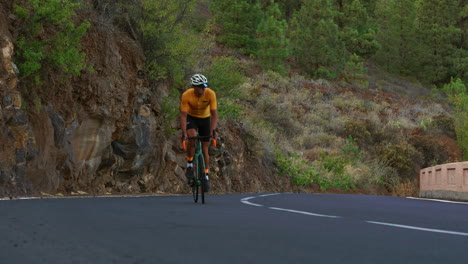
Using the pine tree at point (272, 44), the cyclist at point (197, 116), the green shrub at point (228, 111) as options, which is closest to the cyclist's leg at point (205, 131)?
the cyclist at point (197, 116)

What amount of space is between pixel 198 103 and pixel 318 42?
45.1 m

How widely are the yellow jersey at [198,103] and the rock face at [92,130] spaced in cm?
438

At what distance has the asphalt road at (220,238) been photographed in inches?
190

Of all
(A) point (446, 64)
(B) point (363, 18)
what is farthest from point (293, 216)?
(A) point (446, 64)

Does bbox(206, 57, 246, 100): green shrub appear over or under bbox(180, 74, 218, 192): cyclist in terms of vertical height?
over

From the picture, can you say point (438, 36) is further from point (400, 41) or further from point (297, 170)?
point (297, 170)

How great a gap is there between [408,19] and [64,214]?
70960 millimetres

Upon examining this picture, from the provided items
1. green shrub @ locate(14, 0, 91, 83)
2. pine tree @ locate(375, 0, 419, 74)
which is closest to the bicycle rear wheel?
green shrub @ locate(14, 0, 91, 83)

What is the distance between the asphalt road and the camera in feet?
15.8

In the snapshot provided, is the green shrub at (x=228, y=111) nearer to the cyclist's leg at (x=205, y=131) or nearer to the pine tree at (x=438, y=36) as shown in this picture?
the cyclist's leg at (x=205, y=131)

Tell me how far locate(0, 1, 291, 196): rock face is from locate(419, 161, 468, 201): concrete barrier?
24.9ft

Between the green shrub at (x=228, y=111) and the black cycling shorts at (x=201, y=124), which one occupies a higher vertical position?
the green shrub at (x=228, y=111)

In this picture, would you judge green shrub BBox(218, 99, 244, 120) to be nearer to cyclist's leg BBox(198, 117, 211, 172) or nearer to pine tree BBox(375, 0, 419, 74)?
cyclist's leg BBox(198, 117, 211, 172)

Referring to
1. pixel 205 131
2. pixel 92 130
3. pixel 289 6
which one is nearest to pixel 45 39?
pixel 92 130
